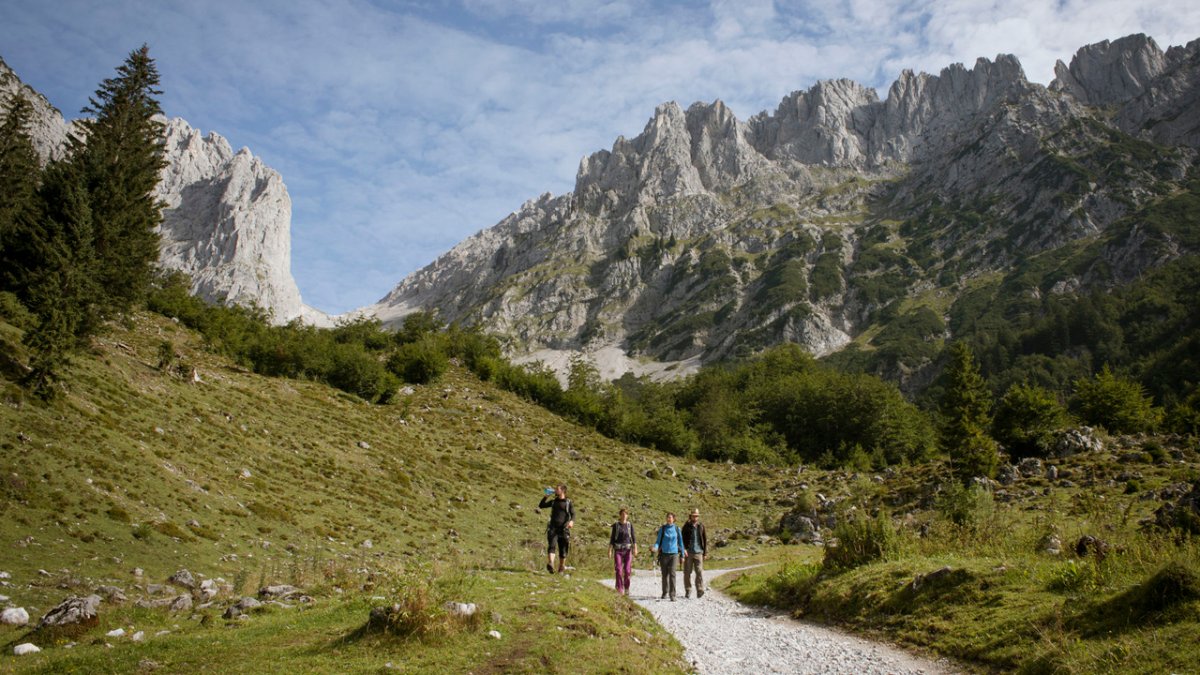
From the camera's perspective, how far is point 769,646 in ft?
38.9

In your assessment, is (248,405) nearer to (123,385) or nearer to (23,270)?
(123,385)

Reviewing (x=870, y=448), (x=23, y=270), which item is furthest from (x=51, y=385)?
(x=870, y=448)

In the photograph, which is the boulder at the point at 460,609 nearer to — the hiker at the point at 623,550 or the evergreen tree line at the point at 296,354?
the hiker at the point at 623,550

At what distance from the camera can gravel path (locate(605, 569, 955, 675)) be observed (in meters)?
10.1

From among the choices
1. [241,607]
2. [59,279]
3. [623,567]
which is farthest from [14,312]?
[623,567]

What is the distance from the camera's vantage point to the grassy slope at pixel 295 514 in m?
9.90

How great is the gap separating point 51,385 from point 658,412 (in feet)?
225

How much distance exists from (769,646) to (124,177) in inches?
1773

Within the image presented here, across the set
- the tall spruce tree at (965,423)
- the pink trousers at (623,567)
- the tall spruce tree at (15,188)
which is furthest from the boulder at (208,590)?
the tall spruce tree at (965,423)

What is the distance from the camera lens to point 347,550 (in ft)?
85.0

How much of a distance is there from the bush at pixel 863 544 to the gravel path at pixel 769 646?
2.58 metres

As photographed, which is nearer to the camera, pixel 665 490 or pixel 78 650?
pixel 78 650

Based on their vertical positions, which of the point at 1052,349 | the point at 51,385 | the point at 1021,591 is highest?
the point at 1052,349

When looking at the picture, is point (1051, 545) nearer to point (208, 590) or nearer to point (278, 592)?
point (278, 592)
